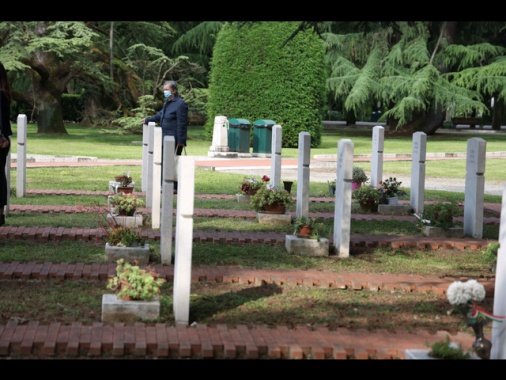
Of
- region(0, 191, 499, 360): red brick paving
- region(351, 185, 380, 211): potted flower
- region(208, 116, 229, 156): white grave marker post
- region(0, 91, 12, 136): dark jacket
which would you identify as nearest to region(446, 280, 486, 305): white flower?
region(0, 191, 499, 360): red brick paving

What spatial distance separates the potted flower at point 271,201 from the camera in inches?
528

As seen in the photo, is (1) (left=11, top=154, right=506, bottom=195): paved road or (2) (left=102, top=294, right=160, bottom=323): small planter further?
(1) (left=11, top=154, right=506, bottom=195): paved road

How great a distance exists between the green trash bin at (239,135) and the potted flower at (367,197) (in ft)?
44.9

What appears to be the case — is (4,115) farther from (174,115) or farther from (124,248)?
(174,115)

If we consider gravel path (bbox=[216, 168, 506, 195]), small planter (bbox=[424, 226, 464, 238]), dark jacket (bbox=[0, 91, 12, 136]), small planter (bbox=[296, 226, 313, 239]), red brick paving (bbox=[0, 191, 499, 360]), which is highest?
dark jacket (bbox=[0, 91, 12, 136])

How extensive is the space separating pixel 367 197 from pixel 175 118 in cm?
335

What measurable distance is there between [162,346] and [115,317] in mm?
922

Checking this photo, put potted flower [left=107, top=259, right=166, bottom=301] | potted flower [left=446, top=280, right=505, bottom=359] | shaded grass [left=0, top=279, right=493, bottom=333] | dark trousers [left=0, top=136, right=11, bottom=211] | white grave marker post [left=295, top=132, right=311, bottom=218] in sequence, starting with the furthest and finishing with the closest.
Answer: white grave marker post [left=295, top=132, right=311, bottom=218], dark trousers [left=0, top=136, right=11, bottom=211], shaded grass [left=0, top=279, right=493, bottom=333], potted flower [left=107, top=259, right=166, bottom=301], potted flower [left=446, top=280, right=505, bottom=359]

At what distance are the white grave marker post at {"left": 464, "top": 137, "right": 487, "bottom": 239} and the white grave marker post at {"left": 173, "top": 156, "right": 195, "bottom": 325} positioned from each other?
6034 mm

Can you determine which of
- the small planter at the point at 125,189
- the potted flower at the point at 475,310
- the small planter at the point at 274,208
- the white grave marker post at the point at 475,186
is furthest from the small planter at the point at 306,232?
the potted flower at the point at 475,310

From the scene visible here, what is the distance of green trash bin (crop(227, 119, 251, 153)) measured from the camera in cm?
2855

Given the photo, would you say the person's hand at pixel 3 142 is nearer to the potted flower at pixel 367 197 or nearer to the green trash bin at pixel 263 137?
the potted flower at pixel 367 197

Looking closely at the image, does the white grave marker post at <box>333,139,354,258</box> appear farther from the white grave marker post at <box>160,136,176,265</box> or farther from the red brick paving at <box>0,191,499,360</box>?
the red brick paving at <box>0,191,499,360</box>
